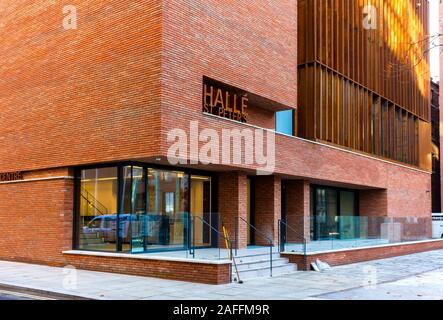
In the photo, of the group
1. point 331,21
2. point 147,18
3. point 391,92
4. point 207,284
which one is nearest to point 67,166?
point 147,18

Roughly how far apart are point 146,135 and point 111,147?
161 centimetres

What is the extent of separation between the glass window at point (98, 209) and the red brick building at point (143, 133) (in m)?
0.05

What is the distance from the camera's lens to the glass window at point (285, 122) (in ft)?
78.3

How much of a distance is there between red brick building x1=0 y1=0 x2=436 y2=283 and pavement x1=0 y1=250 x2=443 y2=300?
0.91 m

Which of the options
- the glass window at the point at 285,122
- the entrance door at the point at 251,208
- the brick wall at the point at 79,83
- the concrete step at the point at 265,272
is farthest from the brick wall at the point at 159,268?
the glass window at the point at 285,122

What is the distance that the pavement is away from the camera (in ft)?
42.0

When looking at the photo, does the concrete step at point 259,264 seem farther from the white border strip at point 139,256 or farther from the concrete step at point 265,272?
the white border strip at point 139,256

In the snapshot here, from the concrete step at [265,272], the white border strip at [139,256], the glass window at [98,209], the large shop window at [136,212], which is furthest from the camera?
the glass window at [98,209]

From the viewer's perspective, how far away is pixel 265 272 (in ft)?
55.2

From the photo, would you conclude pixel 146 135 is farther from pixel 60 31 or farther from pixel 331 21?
pixel 331 21

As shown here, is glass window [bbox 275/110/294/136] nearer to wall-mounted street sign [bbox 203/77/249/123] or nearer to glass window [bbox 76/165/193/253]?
wall-mounted street sign [bbox 203/77/249/123]

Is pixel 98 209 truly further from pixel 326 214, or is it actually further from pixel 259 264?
pixel 326 214

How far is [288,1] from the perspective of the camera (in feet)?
74.1

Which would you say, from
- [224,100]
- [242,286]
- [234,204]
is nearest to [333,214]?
[234,204]
